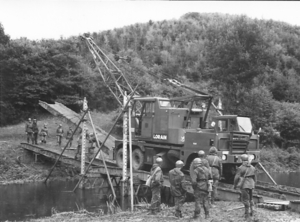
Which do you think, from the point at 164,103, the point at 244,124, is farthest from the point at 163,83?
the point at 244,124

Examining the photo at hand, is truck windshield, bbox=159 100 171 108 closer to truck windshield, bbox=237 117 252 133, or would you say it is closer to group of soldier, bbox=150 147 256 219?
truck windshield, bbox=237 117 252 133

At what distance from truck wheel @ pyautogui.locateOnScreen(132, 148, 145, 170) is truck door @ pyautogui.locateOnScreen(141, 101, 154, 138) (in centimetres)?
78

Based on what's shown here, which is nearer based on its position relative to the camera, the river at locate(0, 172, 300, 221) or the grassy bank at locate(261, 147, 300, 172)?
the river at locate(0, 172, 300, 221)

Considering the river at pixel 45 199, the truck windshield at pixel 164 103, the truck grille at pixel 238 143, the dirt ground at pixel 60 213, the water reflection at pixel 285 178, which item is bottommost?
the water reflection at pixel 285 178

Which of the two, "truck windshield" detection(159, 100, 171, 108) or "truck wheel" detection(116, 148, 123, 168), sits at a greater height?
"truck windshield" detection(159, 100, 171, 108)

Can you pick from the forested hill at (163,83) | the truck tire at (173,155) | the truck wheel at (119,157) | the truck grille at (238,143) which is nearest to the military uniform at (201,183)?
the truck grille at (238,143)

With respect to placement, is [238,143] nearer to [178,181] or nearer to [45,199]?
[178,181]

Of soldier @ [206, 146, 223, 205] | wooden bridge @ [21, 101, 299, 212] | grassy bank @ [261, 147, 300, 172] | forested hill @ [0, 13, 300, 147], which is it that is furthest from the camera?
forested hill @ [0, 13, 300, 147]

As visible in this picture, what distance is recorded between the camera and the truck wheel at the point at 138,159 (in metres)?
17.9

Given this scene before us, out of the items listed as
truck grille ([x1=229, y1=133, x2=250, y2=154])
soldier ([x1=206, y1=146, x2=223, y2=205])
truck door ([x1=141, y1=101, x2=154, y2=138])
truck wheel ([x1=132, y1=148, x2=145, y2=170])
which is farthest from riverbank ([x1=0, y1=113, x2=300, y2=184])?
soldier ([x1=206, y1=146, x2=223, y2=205])

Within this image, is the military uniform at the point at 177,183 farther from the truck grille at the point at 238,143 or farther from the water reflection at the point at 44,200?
the water reflection at the point at 44,200

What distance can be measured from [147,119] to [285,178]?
10750 millimetres

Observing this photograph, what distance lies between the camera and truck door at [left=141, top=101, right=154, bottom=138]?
17.6m

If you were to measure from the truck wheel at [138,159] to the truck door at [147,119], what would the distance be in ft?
2.56
